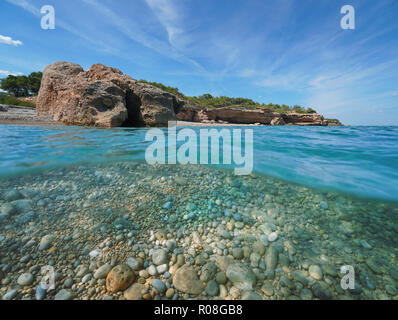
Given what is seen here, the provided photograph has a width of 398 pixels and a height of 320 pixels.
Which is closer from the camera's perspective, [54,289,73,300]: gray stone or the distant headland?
[54,289,73,300]: gray stone

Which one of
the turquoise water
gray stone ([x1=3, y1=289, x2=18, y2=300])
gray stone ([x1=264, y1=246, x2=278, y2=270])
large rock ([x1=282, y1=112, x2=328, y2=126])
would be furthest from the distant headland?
large rock ([x1=282, y1=112, x2=328, y2=126])

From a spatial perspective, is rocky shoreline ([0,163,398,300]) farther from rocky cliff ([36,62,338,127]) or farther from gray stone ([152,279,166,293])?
rocky cliff ([36,62,338,127])

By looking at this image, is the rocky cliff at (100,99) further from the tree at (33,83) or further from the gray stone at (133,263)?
the tree at (33,83)

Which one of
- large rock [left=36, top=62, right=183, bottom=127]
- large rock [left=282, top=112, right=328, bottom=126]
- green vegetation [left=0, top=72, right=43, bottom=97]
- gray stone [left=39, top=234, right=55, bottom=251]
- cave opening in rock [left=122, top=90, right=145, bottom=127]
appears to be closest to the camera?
gray stone [left=39, top=234, right=55, bottom=251]

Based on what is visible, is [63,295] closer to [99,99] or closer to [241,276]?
[241,276]

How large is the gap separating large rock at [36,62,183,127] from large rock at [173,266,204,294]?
7865 mm

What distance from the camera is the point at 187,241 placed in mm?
1539

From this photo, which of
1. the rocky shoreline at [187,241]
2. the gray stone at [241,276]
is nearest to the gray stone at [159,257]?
the rocky shoreline at [187,241]

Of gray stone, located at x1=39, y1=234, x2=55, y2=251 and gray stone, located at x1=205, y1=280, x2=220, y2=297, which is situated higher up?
gray stone, located at x1=39, y1=234, x2=55, y2=251

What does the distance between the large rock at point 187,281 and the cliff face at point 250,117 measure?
1952cm

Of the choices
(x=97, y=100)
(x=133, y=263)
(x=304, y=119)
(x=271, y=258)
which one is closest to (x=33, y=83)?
(x=97, y=100)

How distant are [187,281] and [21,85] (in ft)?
137

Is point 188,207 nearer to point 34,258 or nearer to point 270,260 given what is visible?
point 270,260

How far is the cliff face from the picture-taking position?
21.0 meters
